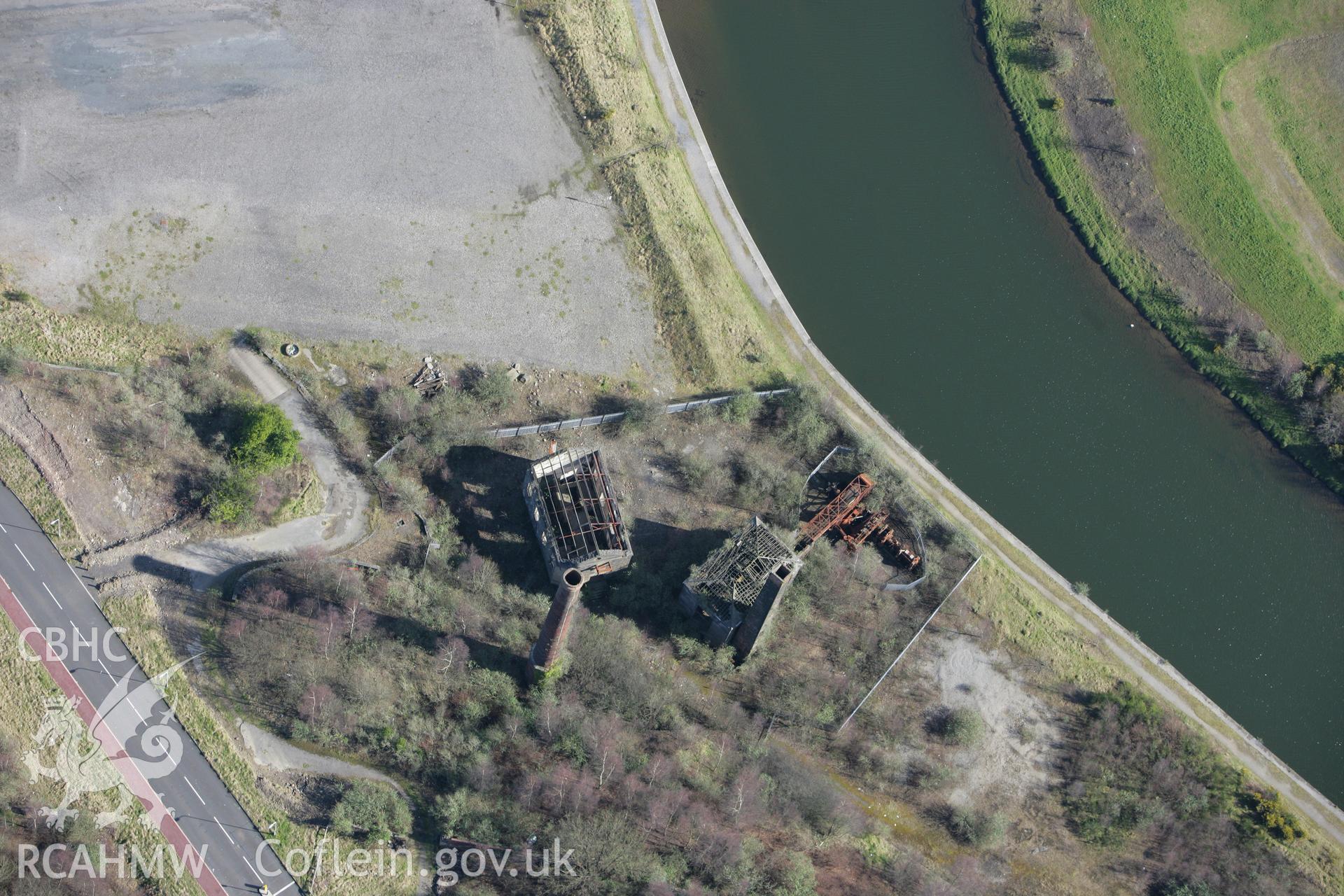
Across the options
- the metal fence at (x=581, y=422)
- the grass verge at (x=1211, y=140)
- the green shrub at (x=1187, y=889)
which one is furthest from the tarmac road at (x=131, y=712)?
the grass verge at (x=1211, y=140)

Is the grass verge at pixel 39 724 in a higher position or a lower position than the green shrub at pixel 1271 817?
higher

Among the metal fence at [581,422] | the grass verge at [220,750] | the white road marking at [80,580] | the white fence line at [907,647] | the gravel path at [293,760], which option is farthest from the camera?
the metal fence at [581,422]

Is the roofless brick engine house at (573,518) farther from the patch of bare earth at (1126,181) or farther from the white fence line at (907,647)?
the patch of bare earth at (1126,181)

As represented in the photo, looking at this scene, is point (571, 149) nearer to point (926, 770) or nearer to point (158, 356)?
point (158, 356)

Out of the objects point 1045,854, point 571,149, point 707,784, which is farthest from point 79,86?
point 1045,854

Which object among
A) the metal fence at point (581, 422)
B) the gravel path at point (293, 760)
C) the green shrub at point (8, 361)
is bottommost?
→ the gravel path at point (293, 760)

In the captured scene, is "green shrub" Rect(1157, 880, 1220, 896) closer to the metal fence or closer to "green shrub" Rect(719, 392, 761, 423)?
"green shrub" Rect(719, 392, 761, 423)

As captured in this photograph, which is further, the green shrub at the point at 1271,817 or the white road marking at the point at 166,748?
the green shrub at the point at 1271,817

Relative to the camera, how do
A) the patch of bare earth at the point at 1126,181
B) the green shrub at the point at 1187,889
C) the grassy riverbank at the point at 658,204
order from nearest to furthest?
the green shrub at the point at 1187,889 → the grassy riverbank at the point at 658,204 → the patch of bare earth at the point at 1126,181

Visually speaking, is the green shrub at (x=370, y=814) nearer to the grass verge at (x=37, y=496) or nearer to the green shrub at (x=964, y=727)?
the grass verge at (x=37, y=496)
